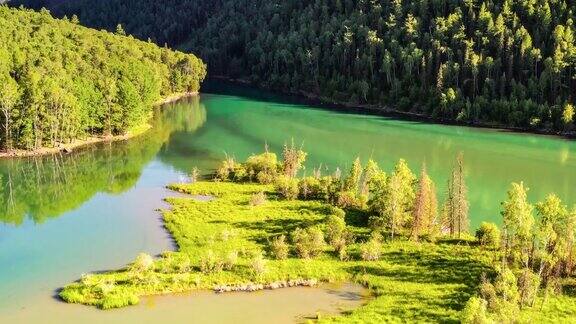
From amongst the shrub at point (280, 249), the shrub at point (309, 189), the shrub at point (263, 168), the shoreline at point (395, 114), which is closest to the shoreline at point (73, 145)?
the shrub at point (263, 168)

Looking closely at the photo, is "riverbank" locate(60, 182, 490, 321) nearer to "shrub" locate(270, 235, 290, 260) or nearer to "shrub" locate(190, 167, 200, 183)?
"shrub" locate(270, 235, 290, 260)

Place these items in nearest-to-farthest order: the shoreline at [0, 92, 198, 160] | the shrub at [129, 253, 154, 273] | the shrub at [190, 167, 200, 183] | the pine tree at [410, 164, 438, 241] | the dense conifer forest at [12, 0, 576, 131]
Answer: the shrub at [129, 253, 154, 273] → the pine tree at [410, 164, 438, 241] → the shrub at [190, 167, 200, 183] → the shoreline at [0, 92, 198, 160] → the dense conifer forest at [12, 0, 576, 131]

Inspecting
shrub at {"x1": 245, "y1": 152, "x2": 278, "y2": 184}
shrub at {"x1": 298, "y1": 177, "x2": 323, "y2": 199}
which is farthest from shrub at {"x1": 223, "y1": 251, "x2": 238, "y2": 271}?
shrub at {"x1": 245, "y1": 152, "x2": 278, "y2": 184}

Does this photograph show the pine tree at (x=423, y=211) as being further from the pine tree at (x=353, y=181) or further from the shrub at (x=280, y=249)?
the shrub at (x=280, y=249)

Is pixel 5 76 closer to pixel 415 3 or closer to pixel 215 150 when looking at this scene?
pixel 215 150

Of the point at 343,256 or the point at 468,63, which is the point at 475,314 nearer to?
the point at 343,256

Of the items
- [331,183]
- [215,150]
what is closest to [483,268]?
[331,183]
